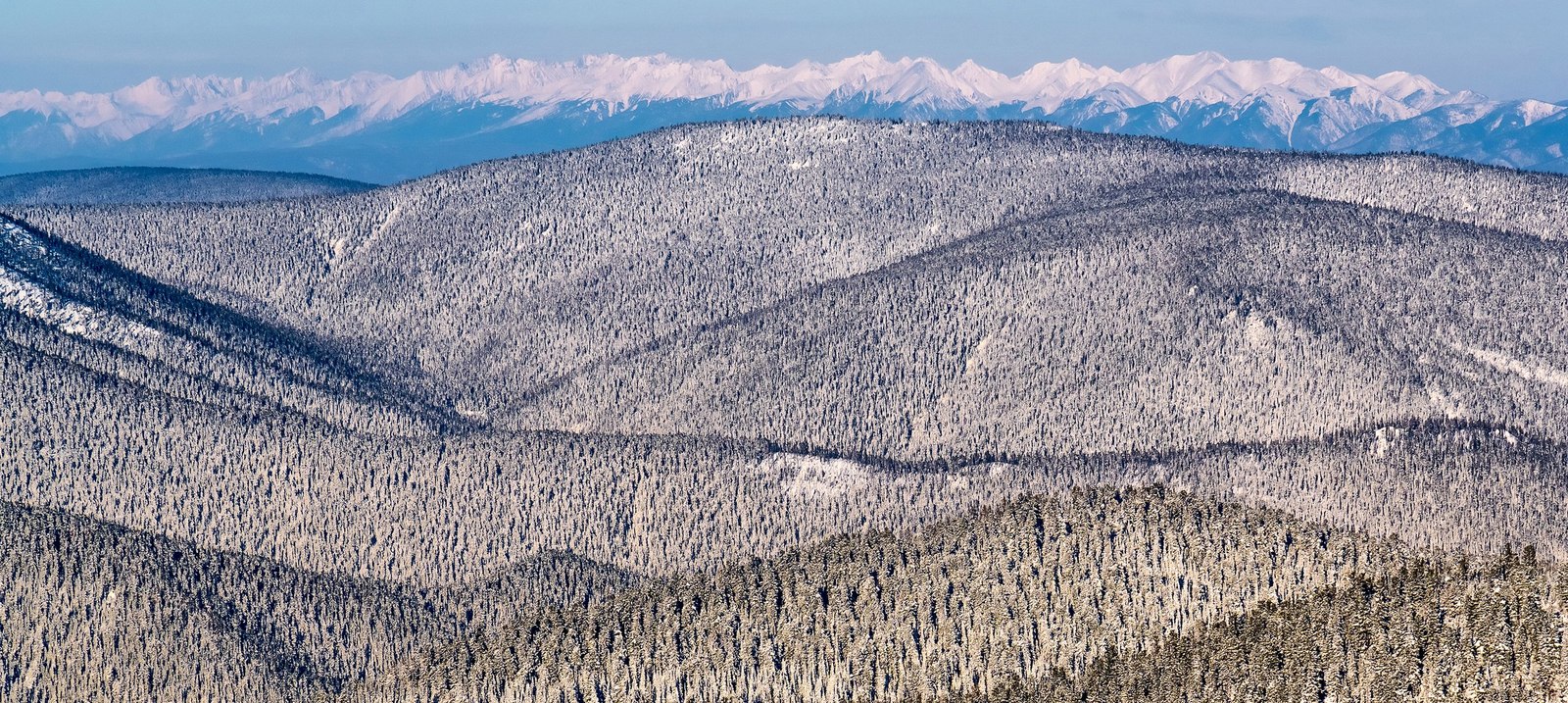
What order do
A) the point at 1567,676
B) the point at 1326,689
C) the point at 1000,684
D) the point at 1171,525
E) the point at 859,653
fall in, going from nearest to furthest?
the point at 1567,676
the point at 1326,689
the point at 1000,684
the point at 859,653
the point at 1171,525

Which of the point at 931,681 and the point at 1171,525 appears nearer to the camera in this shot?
the point at 931,681

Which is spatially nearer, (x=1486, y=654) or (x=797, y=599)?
(x=1486, y=654)

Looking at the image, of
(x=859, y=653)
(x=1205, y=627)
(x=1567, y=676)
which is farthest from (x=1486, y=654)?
(x=859, y=653)

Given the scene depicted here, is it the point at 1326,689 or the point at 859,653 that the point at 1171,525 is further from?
the point at 1326,689

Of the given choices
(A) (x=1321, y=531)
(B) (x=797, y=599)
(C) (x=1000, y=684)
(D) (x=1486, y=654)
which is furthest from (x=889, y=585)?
(D) (x=1486, y=654)

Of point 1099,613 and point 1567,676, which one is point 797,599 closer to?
point 1099,613

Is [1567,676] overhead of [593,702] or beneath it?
overhead

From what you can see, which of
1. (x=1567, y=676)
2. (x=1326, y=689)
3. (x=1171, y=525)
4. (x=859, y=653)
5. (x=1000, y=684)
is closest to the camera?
(x=1567, y=676)

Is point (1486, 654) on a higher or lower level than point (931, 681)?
higher
